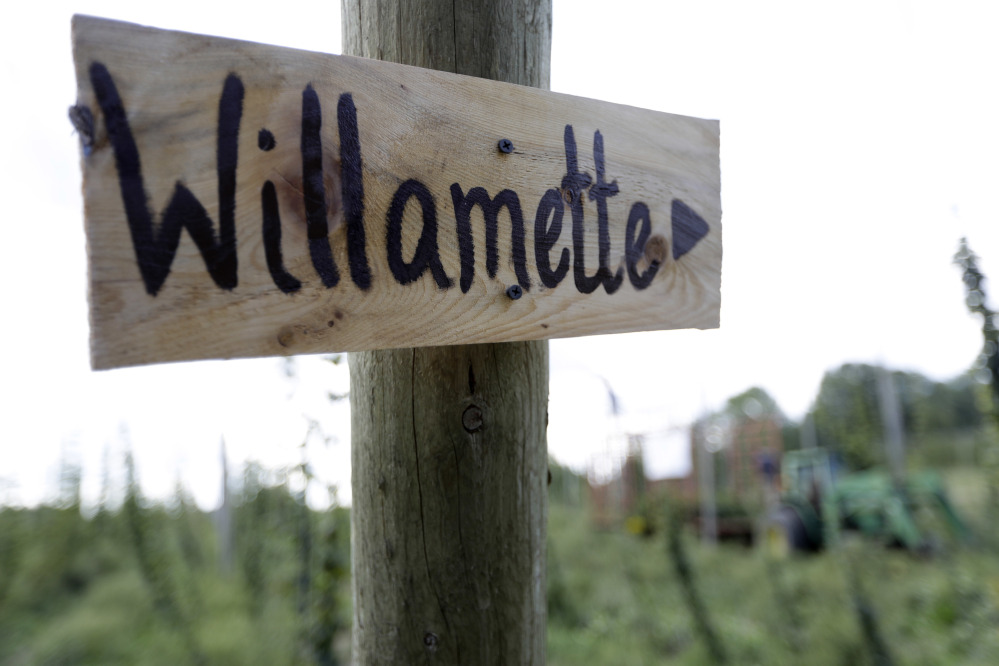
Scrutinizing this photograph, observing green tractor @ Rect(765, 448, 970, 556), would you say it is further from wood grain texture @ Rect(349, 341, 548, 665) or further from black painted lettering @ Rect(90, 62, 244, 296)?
black painted lettering @ Rect(90, 62, 244, 296)

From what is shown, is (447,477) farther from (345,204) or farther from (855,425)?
(855,425)

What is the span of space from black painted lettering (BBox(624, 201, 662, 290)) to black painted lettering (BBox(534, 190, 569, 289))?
0.46 ft

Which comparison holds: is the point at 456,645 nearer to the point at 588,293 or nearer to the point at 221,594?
the point at 588,293

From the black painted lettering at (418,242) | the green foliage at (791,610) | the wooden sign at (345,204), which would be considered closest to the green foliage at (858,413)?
the green foliage at (791,610)

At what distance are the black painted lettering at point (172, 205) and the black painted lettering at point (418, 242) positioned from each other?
0.21 m

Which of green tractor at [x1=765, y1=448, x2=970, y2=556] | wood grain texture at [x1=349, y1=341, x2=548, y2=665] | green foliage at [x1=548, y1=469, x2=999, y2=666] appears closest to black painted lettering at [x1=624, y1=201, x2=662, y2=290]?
wood grain texture at [x1=349, y1=341, x2=548, y2=665]

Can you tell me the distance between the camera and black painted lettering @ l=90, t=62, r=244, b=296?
772 mm

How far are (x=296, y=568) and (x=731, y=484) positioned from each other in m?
7.92

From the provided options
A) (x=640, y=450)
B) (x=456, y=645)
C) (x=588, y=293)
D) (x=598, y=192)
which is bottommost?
(x=640, y=450)

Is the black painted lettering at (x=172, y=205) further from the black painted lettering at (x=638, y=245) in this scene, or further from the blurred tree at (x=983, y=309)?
the blurred tree at (x=983, y=309)

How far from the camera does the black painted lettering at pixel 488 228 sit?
1.00m

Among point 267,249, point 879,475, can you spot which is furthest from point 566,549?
point 267,249

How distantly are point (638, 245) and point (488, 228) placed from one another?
31 cm

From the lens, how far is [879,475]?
285 inches
